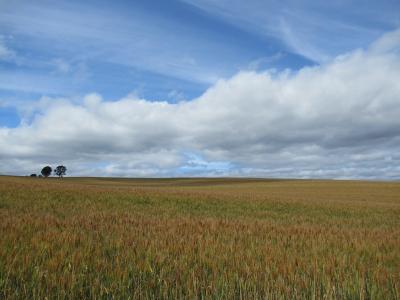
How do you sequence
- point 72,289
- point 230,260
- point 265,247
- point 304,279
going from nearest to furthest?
point 72,289 < point 304,279 < point 230,260 < point 265,247

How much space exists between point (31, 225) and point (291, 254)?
20.3ft

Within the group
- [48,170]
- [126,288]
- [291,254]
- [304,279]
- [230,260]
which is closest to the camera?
[126,288]

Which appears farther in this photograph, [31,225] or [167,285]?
[31,225]

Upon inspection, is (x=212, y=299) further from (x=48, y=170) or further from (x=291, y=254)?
(x=48, y=170)

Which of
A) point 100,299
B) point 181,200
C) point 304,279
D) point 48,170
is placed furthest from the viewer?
point 48,170

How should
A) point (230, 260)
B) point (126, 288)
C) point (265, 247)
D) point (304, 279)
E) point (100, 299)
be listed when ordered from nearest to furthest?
point (100, 299)
point (126, 288)
point (304, 279)
point (230, 260)
point (265, 247)

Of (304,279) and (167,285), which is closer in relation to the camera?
(167,285)

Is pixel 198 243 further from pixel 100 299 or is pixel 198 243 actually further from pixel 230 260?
pixel 100 299

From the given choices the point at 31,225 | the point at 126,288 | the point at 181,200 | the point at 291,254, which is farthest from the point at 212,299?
the point at 181,200

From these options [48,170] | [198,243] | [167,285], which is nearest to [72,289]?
[167,285]

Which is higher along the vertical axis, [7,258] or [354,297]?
[7,258]

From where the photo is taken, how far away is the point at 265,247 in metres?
6.95

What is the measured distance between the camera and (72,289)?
13.3 feet

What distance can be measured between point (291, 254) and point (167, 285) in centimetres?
313
